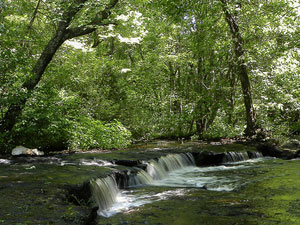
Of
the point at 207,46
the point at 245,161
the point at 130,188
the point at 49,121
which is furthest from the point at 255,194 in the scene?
the point at 207,46

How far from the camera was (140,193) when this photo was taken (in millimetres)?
7531

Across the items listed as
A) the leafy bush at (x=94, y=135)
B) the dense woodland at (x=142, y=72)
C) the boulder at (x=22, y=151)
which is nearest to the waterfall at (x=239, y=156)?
the dense woodland at (x=142, y=72)

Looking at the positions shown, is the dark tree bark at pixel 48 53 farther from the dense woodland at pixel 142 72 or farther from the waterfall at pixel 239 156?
the waterfall at pixel 239 156

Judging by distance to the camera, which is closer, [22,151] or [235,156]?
[22,151]

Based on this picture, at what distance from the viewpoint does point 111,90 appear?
18734 mm

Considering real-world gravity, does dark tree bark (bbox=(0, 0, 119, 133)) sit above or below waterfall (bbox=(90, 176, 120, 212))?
above

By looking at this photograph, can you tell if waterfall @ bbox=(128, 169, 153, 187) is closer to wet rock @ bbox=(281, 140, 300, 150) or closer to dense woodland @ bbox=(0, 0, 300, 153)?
dense woodland @ bbox=(0, 0, 300, 153)

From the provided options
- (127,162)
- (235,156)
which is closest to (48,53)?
(127,162)

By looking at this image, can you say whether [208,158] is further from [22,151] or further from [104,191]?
[22,151]

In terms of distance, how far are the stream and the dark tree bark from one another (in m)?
1.71

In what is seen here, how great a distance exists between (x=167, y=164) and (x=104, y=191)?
450cm

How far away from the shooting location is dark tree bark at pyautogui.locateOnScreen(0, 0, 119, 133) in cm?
1034

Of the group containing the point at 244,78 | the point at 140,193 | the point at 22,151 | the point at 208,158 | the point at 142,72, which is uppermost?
the point at 142,72

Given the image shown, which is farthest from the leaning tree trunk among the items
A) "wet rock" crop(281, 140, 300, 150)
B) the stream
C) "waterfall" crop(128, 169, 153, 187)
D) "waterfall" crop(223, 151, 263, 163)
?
"waterfall" crop(128, 169, 153, 187)
